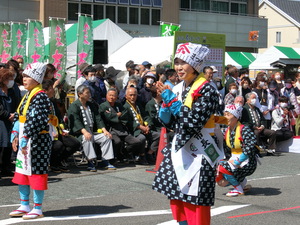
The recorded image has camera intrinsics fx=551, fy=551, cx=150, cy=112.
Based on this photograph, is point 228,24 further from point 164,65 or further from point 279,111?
point 279,111

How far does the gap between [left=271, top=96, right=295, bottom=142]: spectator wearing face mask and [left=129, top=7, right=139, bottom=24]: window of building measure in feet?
84.0

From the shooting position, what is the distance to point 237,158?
28.2ft

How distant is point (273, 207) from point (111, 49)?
1684 cm

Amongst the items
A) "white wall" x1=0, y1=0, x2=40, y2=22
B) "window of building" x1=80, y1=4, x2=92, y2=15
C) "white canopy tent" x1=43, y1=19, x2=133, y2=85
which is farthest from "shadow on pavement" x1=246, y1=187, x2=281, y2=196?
"window of building" x1=80, y1=4, x2=92, y2=15

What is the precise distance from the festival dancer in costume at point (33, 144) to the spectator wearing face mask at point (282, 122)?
843 cm

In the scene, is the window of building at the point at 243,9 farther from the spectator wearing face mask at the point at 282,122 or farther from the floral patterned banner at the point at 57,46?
the spectator wearing face mask at the point at 282,122

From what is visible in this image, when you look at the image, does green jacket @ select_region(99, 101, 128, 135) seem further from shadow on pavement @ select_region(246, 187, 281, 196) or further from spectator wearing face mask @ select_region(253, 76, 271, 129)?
spectator wearing face mask @ select_region(253, 76, 271, 129)

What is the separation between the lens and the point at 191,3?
4338cm

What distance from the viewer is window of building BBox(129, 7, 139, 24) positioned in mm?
38938

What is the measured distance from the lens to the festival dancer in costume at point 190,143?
15.9 ft

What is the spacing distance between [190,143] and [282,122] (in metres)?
9.74

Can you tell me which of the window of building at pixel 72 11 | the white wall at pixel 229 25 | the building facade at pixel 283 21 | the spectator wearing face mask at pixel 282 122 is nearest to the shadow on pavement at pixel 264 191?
the spectator wearing face mask at pixel 282 122

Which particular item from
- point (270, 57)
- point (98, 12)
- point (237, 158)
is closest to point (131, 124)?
point (237, 158)

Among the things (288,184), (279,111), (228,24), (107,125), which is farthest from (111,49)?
(228,24)
